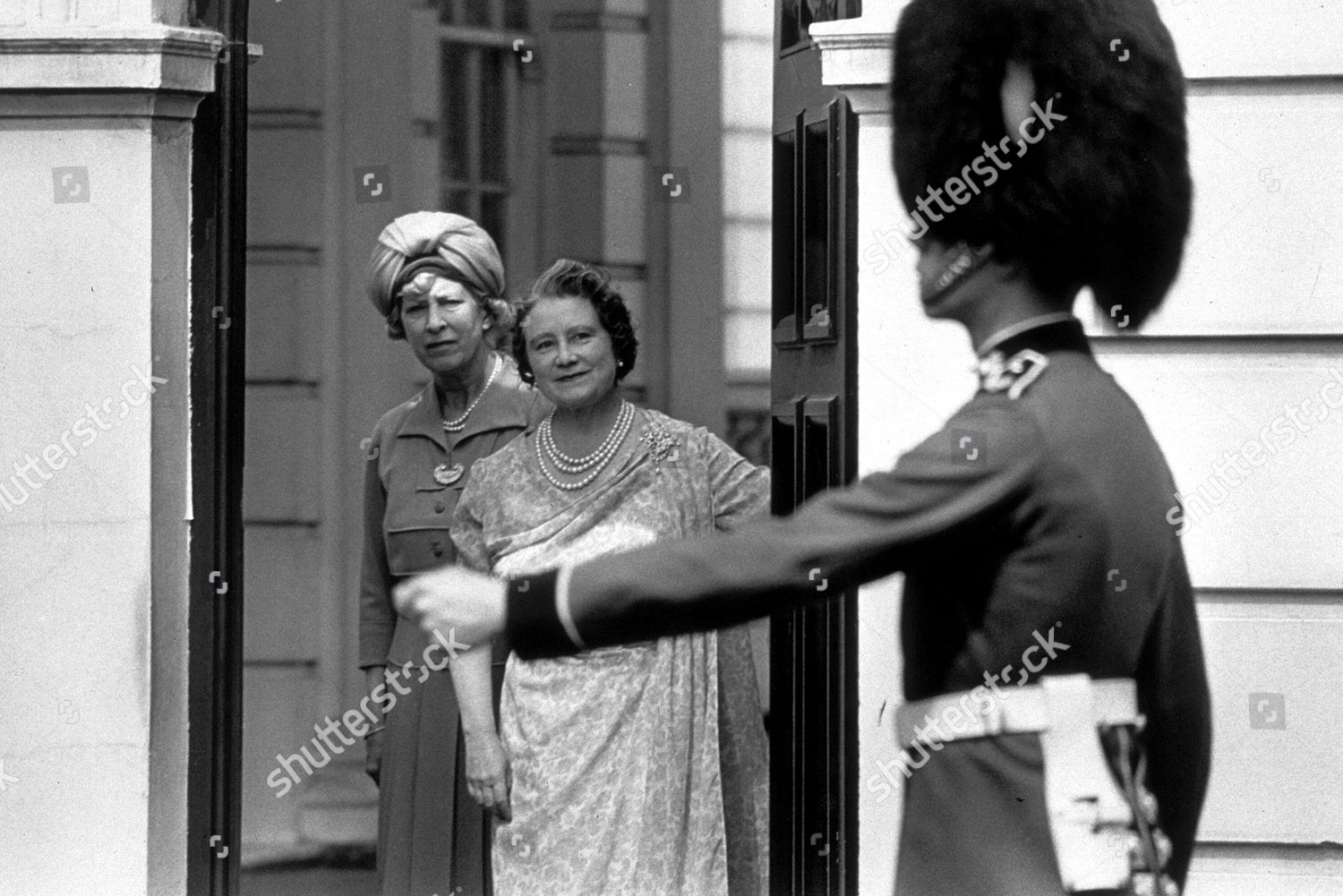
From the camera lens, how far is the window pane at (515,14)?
895 centimetres

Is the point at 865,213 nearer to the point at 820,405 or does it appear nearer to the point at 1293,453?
the point at 820,405

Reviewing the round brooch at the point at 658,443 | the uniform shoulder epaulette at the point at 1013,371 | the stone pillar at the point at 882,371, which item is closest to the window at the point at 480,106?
the round brooch at the point at 658,443

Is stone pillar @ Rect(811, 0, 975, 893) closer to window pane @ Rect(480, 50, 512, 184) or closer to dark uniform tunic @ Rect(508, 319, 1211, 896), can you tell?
dark uniform tunic @ Rect(508, 319, 1211, 896)

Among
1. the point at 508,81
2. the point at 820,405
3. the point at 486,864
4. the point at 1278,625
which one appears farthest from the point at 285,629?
the point at 1278,625

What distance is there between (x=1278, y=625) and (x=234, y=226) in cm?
247

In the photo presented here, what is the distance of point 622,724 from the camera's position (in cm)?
517

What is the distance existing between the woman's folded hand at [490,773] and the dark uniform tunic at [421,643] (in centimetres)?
27

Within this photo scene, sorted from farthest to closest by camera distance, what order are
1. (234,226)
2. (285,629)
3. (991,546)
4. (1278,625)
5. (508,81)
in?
1. (508,81)
2. (285,629)
3. (234,226)
4. (1278,625)
5. (991,546)

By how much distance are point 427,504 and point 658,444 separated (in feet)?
2.15

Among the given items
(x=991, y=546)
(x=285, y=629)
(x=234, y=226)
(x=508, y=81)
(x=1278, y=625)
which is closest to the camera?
(x=991, y=546)

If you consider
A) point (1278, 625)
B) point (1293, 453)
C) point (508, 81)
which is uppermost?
point (508, 81)

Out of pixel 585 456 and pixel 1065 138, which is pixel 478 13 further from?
pixel 1065 138

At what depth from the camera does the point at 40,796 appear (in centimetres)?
527

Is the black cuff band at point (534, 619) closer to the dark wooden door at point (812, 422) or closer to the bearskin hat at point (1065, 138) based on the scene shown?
the bearskin hat at point (1065, 138)
